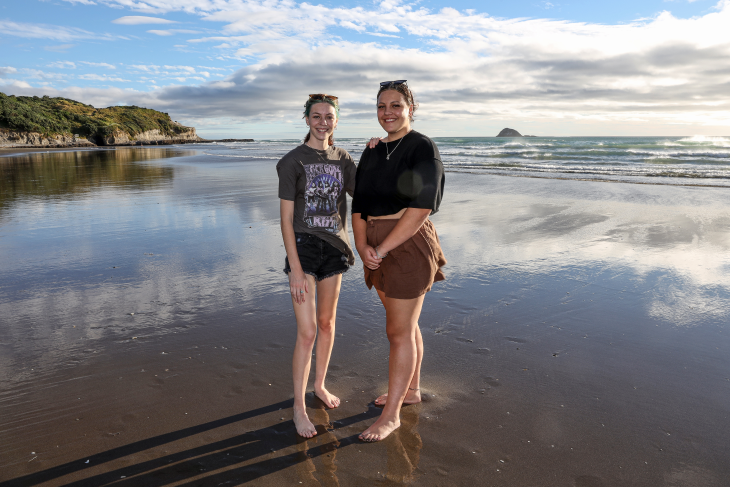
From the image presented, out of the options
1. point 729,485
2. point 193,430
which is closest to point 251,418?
point 193,430

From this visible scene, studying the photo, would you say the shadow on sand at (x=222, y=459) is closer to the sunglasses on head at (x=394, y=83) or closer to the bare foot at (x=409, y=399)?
the bare foot at (x=409, y=399)

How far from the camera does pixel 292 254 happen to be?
2.79 m

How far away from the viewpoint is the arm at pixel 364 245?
2.66 m

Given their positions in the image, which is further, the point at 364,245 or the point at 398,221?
the point at 364,245

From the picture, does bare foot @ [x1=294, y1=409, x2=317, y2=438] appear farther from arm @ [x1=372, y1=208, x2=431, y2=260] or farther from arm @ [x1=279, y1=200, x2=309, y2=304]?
arm @ [x1=372, y1=208, x2=431, y2=260]

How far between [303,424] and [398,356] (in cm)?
68

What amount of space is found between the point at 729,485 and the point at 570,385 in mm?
1001

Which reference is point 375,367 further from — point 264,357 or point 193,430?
point 193,430

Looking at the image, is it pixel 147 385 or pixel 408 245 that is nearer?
pixel 408 245

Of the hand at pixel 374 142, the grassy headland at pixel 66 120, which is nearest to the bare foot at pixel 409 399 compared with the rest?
the hand at pixel 374 142

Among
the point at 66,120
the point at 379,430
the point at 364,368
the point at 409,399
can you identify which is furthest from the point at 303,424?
the point at 66,120

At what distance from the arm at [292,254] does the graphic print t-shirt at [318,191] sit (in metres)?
0.08

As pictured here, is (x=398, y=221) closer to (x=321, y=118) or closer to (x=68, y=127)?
(x=321, y=118)

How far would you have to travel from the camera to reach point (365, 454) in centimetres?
251
